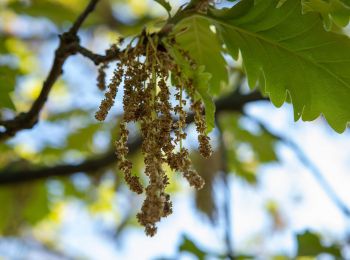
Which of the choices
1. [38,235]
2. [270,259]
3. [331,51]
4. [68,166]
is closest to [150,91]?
[331,51]

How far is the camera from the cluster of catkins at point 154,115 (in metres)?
1.53

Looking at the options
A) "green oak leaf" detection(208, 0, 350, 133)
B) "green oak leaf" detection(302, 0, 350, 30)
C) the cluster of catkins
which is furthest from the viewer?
"green oak leaf" detection(208, 0, 350, 133)

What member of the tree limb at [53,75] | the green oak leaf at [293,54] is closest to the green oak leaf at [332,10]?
the green oak leaf at [293,54]

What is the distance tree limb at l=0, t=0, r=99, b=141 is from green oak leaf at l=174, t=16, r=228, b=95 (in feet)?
1.22

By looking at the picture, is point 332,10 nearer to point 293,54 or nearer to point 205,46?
point 293,54

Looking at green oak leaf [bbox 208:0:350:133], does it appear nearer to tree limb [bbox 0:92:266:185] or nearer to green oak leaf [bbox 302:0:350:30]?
green oak leaf [bbox 302:0:350:30]

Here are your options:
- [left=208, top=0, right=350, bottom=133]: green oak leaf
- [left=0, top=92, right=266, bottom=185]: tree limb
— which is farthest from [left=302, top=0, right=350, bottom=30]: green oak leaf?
[left=0, top=92, right=266, bottom=185]: tree limb

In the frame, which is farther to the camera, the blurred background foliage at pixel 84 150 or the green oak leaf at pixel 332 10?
the blurred background foliage at pixel 84 150

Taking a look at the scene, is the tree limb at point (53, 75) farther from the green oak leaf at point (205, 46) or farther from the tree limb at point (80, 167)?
the tree limb at point (80, 167)

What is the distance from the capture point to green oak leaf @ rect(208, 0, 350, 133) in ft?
5.90

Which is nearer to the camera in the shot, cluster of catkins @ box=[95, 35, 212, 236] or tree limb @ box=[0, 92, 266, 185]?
cluster of catkins @ box=[95, 35, 212, 236]

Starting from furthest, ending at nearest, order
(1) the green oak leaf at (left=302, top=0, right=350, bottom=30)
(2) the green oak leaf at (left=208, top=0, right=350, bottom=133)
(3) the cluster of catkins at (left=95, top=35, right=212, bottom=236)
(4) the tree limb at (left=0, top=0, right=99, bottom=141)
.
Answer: (4) the tree limb at (left=0, top=0, right=99, bottom=141) < (2) the green oak leaf at (left=208, top=0, right=350, bottom=133) < (1) the green oak leaf at (left=302, top=0, right=350, bottom=30) < (3) the cluster of catkins at (left=95, top=35, right=212, bottom=236)

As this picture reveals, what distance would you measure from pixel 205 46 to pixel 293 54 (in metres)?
0.43

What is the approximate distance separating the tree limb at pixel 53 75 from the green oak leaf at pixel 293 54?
53cm
